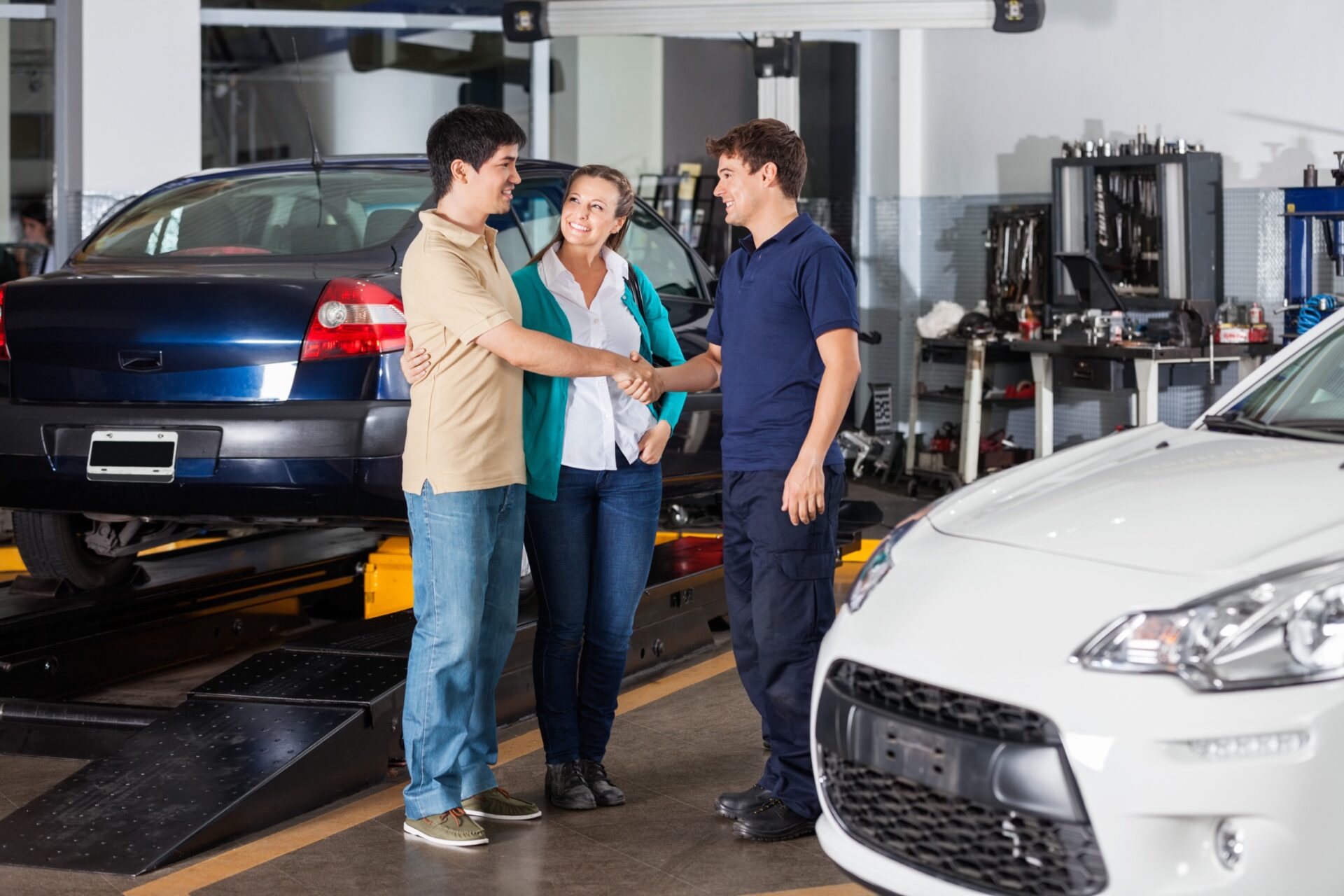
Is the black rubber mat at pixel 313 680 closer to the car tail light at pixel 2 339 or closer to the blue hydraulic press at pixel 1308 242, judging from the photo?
the car tail light at pixel 2 339

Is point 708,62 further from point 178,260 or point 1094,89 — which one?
point 178,260

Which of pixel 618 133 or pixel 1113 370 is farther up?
pixel 618 133

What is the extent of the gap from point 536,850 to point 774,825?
53cm

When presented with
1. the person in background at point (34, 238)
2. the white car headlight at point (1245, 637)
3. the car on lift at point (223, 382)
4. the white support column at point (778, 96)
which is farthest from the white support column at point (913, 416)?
the white car headlight at point (1245, 637)

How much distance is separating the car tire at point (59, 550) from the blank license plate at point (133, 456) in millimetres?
733

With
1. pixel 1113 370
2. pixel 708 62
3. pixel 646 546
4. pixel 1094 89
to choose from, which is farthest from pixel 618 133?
pixel 646 546

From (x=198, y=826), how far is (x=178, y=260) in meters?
1.90

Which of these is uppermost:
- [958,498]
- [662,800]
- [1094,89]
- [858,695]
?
[1094,89]

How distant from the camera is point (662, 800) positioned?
3.79m

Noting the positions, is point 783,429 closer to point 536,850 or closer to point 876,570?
point 876,570

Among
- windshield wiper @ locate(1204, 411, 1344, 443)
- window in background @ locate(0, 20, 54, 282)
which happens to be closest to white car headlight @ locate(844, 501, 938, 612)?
windshield wiper @ locate(1204, 411, 1344, 443)

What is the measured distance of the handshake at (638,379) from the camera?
135 inches

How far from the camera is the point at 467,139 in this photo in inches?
130

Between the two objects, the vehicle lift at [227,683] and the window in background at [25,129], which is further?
the window in background at [25,129]
